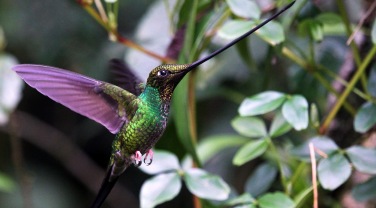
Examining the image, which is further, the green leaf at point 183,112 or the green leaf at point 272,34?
the green leaf at point 183,112

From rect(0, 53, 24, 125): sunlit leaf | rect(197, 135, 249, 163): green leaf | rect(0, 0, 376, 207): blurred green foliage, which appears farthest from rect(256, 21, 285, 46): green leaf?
rect(0, 53, 24, 125): sunlit leaf

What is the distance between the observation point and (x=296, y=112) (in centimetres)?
93

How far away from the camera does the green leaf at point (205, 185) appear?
973 millimetres

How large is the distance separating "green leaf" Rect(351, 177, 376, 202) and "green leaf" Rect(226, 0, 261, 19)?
32 centimetres

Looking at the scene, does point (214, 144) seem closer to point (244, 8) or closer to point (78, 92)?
point (244, 8)

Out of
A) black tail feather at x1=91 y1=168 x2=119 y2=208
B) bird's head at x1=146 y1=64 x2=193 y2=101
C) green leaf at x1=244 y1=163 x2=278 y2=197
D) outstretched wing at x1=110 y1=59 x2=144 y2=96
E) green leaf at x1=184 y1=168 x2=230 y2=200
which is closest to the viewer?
bird's head at x1=146 y1=64 x2=193 y2=101

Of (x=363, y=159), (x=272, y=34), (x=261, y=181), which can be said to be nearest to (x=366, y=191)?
(x=363, y=159)

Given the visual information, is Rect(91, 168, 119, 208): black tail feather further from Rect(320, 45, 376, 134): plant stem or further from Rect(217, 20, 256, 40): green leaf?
Rect(320, 45, 376, 134): plant stem

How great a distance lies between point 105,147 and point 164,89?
1.48 metres

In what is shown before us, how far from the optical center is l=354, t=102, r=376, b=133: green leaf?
3.25 feet

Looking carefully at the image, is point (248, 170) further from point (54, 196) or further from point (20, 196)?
point (20, 196)

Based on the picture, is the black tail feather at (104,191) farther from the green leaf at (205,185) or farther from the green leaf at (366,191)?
the green leaf at (366,191)

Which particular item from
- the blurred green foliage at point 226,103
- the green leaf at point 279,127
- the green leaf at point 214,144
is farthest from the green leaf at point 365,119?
the green leaf at point 214,144

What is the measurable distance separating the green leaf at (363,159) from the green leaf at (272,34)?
0.20 metres
